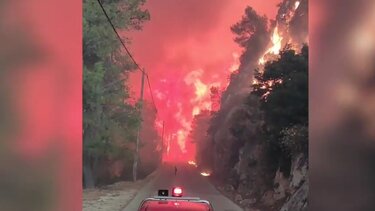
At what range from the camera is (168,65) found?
46.7 ft

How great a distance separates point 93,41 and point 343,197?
12.7 meters

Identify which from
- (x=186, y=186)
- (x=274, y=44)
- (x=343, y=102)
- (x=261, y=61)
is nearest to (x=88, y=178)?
(x=186, y=186)

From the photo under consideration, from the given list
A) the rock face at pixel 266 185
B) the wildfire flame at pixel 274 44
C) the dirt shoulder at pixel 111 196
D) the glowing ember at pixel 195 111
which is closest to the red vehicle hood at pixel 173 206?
the rock face at pixel 266 185

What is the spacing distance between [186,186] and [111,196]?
6.90ft

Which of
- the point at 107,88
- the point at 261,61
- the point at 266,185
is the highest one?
the point at 261,61

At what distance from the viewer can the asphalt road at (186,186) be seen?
14.7 metres

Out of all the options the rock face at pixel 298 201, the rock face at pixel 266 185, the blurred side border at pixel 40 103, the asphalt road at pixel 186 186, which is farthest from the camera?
the asphalt road at pixel 186 186

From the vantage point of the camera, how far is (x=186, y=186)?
49.6ft

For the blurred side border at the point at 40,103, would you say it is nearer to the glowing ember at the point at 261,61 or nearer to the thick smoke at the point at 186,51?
the thick smoke at the point at 186,51

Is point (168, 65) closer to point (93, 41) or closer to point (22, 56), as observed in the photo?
point (93, 41)

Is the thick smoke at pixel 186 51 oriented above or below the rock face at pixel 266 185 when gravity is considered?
above

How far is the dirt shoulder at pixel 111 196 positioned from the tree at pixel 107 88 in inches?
14.0

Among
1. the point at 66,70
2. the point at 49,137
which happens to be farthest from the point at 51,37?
the point at 49,137

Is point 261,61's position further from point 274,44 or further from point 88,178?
point 88,178
